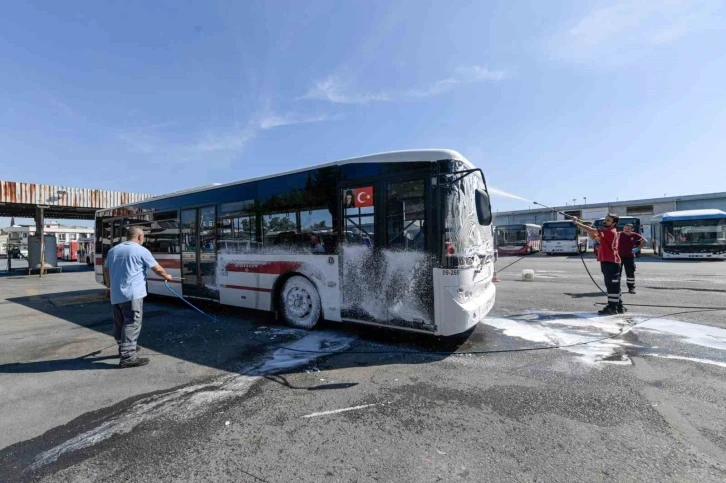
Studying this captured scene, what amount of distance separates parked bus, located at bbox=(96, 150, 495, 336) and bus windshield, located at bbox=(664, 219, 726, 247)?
23255 mm

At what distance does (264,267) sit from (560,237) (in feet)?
97.2

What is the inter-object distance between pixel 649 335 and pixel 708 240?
2225cm

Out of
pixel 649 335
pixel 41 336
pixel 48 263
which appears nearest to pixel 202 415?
pixel 41 336

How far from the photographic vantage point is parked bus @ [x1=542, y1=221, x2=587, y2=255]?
28891mm

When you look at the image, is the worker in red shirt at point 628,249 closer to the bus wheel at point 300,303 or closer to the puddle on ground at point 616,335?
the puddle on ground at point 616,335

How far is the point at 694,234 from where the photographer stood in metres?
21.0

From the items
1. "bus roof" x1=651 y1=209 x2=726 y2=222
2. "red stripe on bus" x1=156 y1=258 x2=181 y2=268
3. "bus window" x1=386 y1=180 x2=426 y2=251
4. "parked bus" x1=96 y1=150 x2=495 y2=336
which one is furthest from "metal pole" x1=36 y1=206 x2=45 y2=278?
"bus roof" x1=651 y1=209 x2=726 y2=222

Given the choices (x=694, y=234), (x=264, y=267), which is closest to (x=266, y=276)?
(x=264, y=267)

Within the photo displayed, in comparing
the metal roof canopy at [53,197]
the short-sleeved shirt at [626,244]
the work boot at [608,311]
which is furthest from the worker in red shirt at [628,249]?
the metal roof canopy at [53,197]

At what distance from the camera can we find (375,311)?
17.3 feet

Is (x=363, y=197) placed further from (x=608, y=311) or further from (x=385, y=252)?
(x=608, y=311)

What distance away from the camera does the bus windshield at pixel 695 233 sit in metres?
20.3

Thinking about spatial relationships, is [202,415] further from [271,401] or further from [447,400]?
[447,400]

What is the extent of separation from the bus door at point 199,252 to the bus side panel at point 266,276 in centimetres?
33
